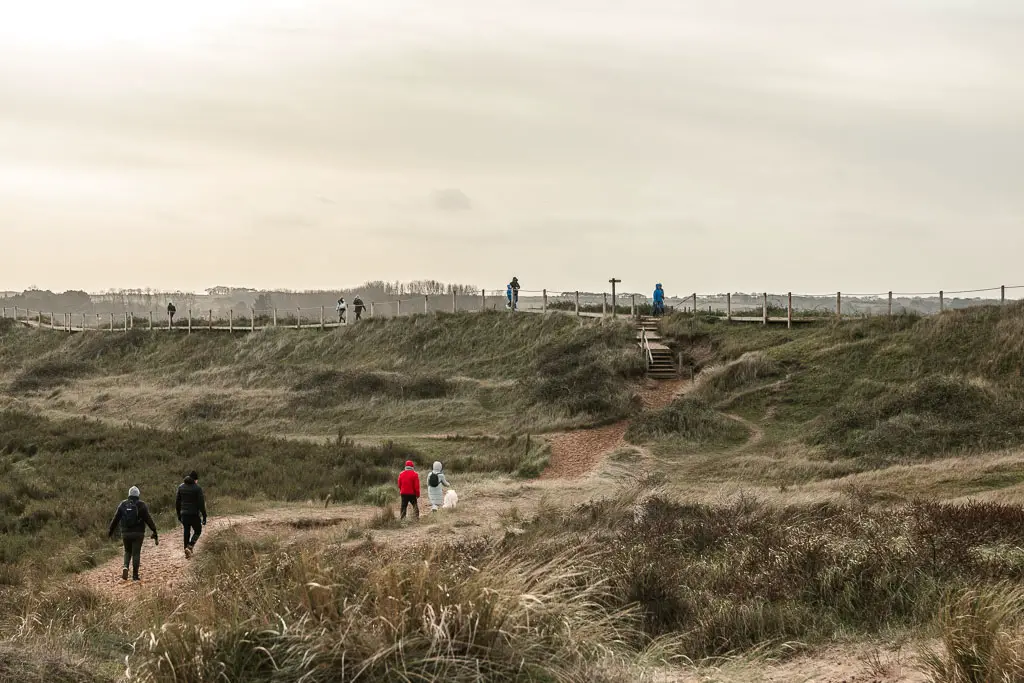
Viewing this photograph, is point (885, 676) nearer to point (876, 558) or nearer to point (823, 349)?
point (876, 558)

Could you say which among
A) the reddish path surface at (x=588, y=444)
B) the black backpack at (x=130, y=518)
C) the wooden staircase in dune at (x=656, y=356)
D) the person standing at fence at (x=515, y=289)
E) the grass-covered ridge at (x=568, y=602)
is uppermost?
the person standing at fence at (x=515, y=289)

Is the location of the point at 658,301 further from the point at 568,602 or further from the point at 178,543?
the point at 568,602

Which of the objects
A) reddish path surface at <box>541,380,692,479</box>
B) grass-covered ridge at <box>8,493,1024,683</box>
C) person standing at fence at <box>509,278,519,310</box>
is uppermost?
person standing at fence at <box>509,278,519,310</box>

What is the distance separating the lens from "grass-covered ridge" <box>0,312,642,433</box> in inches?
1251

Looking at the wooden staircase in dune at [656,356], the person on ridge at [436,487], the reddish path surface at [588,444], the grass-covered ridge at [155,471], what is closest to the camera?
the grass-covered ridge at [155,471]

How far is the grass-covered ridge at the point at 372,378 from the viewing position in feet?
104

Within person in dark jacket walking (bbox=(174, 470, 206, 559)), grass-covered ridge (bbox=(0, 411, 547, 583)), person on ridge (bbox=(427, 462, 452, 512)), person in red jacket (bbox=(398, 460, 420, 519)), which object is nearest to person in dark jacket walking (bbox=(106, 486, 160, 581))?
person in dark jacket walking (bbox=(174, 470, 206, 559))

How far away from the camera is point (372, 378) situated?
37.1 m

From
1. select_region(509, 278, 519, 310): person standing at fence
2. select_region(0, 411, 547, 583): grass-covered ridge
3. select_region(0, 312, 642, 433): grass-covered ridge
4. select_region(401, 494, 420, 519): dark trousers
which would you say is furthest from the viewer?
select_region(509, 278, 519, 310): person standing at fence

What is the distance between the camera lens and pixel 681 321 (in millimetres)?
37281

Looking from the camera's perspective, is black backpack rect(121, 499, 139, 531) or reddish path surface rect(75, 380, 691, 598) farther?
black backpack rect(121, 499, 139, 531)

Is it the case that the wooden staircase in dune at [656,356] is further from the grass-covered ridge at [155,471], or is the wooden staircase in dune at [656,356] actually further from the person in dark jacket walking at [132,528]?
Answer: the person in dark jacket walking at [132,528]

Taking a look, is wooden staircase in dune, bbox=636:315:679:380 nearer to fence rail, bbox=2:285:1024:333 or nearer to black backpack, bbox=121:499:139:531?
fence rail, bbox=2:285:1024:333

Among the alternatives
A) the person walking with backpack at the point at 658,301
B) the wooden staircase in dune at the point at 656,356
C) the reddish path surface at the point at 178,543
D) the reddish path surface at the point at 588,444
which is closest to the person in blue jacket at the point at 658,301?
the person walking with backpack at the point at 658,301
